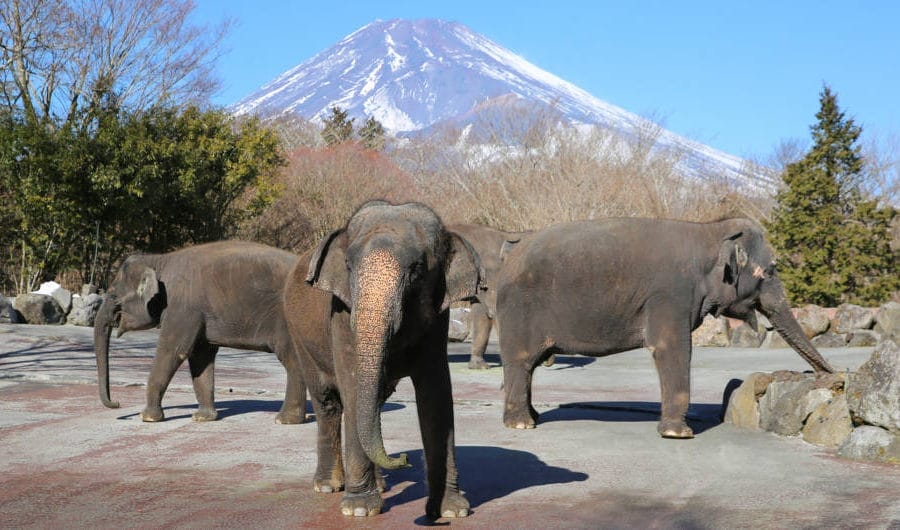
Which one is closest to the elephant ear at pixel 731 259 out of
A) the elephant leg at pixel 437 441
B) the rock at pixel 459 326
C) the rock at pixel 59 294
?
the elephant leg at pixel 437 441

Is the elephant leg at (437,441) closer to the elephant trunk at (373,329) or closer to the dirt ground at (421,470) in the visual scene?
the dirt ground at (421,470)

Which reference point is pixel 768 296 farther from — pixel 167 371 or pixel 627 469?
pixel 167 371

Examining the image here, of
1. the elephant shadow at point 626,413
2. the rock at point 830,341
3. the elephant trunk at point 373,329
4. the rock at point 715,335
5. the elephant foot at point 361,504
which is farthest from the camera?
the rock at point 715,335

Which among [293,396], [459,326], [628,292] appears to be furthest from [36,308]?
[628,292]

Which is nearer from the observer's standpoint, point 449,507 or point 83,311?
point 449,507

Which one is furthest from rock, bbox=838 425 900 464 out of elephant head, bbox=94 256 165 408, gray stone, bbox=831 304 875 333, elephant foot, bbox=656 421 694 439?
gray stone, bbox=831 304 875 333

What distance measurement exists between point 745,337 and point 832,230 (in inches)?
245

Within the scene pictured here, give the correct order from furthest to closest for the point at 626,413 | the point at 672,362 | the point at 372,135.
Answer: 1. the point at 372,135
2. the point at 626,413
3. the point at 672,362

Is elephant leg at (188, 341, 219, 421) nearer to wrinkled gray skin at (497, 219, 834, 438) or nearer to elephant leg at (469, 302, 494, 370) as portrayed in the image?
wrinkled gray skin at (497, 219, 834, 438)

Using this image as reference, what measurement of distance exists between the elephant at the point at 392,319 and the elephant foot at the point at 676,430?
154 inches

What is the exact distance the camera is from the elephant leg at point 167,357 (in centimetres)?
1127

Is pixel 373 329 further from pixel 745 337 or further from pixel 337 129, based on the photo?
pixel 337 129

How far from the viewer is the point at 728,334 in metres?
23.6

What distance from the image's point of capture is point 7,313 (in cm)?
2412
